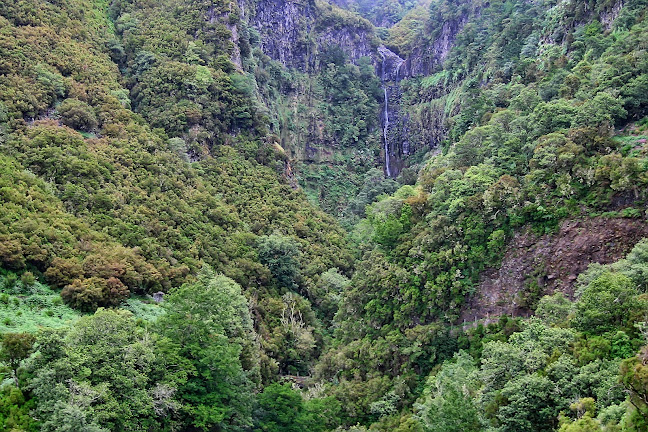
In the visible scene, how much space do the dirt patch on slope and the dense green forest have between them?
0.36 feet

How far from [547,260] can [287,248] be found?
2211cm

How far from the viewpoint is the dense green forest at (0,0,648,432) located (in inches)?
811

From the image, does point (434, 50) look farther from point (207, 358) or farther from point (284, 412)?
point (207, 358)

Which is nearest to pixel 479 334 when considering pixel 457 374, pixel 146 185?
pixel 457 374

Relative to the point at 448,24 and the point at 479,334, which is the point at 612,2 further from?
the point at 448,24

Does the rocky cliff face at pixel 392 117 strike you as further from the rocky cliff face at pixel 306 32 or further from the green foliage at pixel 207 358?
the green foliage at pixel 207 358

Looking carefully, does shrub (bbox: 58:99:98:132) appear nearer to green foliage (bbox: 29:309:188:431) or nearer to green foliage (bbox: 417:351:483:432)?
green foliage (bbox: 29:309:188:431)

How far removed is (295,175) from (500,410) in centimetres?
4801

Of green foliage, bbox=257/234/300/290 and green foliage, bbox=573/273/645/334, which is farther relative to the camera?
green foliage, bbox=257/234/300/290

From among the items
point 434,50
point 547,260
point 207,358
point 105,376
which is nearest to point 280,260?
point 207,358

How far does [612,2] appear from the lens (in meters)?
44.2

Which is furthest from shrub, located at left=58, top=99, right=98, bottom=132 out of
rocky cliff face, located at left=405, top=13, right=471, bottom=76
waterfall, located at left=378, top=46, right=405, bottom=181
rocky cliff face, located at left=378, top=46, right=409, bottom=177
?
rocky cliff face, located at left=405, top=13, right=471, bottom=76

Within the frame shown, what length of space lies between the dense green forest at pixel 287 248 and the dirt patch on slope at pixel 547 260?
108 millimetres

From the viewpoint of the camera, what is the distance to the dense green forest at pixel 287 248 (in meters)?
20.6
